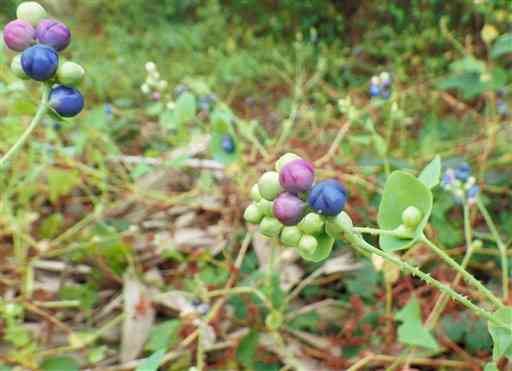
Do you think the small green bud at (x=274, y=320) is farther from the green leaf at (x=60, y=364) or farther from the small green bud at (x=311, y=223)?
the small green bud at (x=311, y=223)

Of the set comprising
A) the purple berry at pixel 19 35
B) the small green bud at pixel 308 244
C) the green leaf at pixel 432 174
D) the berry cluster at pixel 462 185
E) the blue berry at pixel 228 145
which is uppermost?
the purple berry at pixel 19 35

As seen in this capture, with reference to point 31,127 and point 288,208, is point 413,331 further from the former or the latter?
point 31,127

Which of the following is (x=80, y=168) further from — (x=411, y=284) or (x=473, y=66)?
(x=473, y=66)

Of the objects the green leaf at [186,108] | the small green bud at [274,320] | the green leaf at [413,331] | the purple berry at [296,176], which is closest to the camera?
the purple berry at [296,176]

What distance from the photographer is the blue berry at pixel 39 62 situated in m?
0.60

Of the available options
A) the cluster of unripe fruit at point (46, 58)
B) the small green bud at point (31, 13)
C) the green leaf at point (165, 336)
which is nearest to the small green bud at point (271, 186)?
the cluster of unripe fruit at point (46, 58)

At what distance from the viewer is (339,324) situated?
1.10m

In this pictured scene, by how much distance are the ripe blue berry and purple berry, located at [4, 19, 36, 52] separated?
35 cm

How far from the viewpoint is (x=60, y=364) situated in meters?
1.03

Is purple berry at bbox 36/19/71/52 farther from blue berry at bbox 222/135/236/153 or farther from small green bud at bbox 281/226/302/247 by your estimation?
blue berry at bbox 222/135/236/153

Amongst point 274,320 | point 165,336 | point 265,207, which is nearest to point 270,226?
point 265,207

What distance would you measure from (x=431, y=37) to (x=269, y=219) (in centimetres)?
185

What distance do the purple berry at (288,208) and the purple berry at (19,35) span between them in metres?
0.33

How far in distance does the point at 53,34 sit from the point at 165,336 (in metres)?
0.61
